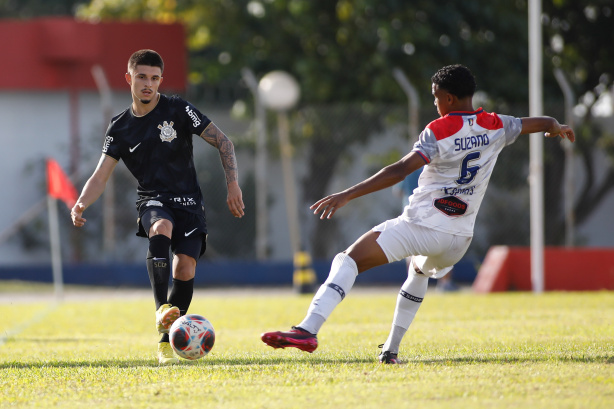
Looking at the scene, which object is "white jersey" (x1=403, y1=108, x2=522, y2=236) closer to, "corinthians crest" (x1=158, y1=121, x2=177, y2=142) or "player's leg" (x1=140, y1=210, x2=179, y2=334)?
"player's leg" (x1=140, y1=210, x2=179, y2=334)

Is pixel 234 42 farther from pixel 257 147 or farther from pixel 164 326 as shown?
pixel 164 326

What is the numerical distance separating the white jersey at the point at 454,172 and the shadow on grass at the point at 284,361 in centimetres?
78

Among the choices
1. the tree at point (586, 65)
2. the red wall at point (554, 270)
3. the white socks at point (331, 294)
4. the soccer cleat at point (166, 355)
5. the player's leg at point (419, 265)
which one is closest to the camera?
the white socks at point (331, 294)

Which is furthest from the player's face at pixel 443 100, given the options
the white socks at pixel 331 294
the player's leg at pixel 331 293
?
the white socks at pixel 331 294

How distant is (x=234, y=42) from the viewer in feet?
69.9

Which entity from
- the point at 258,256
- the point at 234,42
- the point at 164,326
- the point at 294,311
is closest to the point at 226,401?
the point at 164,326

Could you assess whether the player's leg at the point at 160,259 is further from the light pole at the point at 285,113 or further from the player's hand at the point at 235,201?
the light pole at the point at 285,113

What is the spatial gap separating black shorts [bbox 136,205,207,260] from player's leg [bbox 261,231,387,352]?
140cm

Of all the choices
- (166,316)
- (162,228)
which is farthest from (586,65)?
(166,316)

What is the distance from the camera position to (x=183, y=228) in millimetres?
6770

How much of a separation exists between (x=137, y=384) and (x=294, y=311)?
6.61 meters

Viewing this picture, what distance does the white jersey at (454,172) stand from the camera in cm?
574

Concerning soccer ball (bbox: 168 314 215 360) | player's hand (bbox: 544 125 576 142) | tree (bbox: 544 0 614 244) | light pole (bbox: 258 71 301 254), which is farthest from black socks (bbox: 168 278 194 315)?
tree (bbox: 544 0 614 244)

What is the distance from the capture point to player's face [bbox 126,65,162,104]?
21.9 ft
